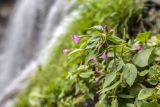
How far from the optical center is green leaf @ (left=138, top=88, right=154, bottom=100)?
5.98 ft

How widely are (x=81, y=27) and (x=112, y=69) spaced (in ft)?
5.27

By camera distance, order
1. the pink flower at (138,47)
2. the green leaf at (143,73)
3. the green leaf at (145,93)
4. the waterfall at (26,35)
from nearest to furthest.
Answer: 1. the green leaf at (145,93)
2. the green leaf at (143,73)
3. the pink flower at (138,47)
4. the waterfall at (26,35)

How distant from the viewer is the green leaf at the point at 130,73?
6.12 feet

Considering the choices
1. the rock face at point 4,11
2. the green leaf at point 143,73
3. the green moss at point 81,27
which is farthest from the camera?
the rock face at point 4,11

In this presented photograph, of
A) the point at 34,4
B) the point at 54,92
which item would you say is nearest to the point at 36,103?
the point at 54,92

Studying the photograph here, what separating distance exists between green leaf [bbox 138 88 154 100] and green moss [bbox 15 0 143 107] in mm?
965

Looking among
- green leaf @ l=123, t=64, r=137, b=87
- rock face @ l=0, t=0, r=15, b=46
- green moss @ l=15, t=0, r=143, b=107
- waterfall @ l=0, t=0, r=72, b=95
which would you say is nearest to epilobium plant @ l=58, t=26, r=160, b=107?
green leaf @ l=123, t=64, r=137, b=87

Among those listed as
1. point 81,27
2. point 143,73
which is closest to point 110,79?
point 143,73

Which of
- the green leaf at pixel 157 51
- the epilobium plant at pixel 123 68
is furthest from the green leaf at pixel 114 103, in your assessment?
the green leaf at pixel 157 51

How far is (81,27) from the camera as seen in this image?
355 cm

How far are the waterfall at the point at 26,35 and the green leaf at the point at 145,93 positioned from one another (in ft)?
11.6

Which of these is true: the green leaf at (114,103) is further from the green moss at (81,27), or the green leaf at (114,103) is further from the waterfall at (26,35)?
the waterfall at (26,35)

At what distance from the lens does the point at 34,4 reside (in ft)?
21.6

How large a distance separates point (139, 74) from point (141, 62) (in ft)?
0.20
